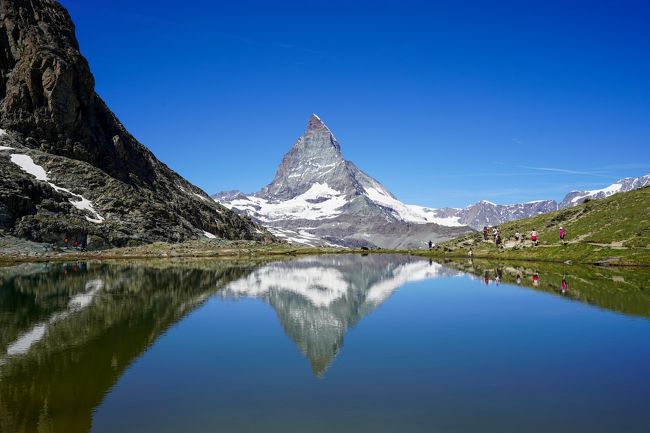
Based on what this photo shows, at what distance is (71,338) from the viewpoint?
26.5m

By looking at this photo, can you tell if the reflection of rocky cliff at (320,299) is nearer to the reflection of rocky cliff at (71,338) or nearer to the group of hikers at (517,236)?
the reflection of rocky cliff at (71,338)

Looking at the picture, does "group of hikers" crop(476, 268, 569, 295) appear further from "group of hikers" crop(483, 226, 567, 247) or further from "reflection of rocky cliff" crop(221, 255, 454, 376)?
"group of hikers" crop(483, 226, 567, 247)

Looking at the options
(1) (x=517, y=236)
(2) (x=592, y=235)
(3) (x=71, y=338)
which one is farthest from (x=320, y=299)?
(1) (x=517, y=236)

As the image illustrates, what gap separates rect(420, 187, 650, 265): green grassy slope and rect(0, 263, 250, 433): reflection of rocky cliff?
178ft

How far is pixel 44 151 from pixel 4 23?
54.8 meters

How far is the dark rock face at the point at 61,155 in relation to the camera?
130000 mm

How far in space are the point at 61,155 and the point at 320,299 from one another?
6064 inches

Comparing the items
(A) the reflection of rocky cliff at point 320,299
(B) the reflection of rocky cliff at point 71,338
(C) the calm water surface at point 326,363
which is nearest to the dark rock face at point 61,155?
(B) the reflection of rocky cliff at point 71,338

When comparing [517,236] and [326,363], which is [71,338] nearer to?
[326,363]

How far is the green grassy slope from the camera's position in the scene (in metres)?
73.2

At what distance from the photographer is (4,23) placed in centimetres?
18450

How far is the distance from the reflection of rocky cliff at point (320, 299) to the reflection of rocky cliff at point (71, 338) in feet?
20.4

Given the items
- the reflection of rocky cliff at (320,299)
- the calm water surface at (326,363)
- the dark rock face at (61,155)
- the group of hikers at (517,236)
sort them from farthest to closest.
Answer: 1. the dark rock face at (61,155)
2. the group of hikers at (517,236)
3. the reflection of rocky cliff at (320,299)
4. the calm water surface at (326,363)

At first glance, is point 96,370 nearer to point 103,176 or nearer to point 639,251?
point 639,251
